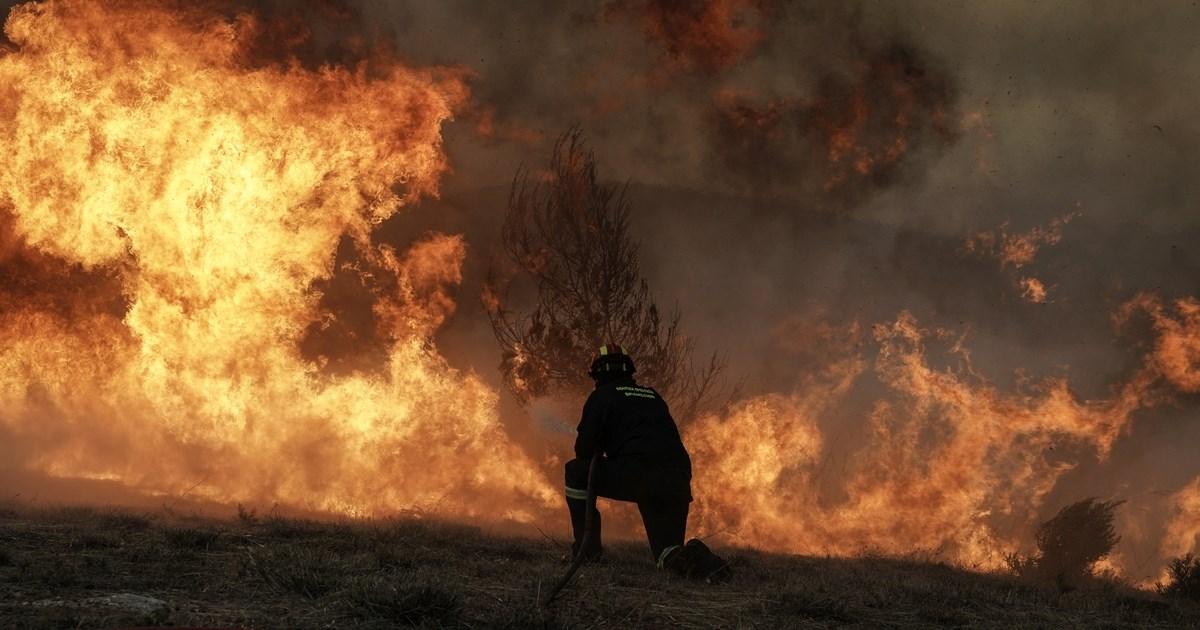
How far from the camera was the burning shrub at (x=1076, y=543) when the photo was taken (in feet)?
56.6

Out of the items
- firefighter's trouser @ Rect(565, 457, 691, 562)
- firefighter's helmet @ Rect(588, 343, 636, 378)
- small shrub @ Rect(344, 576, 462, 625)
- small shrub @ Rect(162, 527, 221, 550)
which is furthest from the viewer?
firefighter's helmet @ Rect(588, 343, 636, 378)

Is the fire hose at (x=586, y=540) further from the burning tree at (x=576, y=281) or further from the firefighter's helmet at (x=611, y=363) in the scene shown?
the burning tree at (x=576, y=281)

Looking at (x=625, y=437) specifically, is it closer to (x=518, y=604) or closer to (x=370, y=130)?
(x=518, y=604)

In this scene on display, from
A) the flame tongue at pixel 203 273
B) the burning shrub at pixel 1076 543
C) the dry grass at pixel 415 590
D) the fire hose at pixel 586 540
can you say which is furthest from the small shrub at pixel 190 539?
the burning shrub at pixel 1076 543

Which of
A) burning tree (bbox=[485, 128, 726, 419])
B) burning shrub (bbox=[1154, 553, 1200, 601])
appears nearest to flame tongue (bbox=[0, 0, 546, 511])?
burning tree (bbox=[485, 128, 726, 419])

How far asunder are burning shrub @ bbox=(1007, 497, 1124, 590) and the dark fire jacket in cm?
1216

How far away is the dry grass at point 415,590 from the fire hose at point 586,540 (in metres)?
0.10

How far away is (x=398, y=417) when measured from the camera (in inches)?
750

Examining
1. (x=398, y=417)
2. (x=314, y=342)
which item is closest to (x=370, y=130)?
(x=398, y=417)

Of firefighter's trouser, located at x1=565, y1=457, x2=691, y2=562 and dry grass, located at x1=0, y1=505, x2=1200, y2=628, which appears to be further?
firefighter's trouser, located at x1=565, y1=457, x2=691, y2=562

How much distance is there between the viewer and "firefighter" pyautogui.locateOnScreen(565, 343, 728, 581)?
7750 millimetres

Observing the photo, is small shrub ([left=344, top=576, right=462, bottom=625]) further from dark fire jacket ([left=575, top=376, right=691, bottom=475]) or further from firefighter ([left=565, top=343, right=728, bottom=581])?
dark fire jacket ([left=575, top=376, right=691, bottom=475])

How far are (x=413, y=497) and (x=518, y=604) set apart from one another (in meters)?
15.7

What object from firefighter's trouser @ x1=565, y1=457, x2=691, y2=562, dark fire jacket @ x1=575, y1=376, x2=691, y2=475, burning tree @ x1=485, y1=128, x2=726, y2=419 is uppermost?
burning tree @ x1=485, y1=128, x2=726, y2=419
